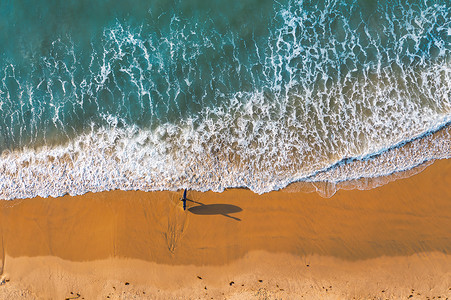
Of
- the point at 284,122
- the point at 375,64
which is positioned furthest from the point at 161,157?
the point at 375,64

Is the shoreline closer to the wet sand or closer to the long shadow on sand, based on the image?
the wet sand

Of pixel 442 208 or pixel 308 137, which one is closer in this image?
pixel 442 208

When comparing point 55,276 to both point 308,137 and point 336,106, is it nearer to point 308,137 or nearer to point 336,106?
point 308,137

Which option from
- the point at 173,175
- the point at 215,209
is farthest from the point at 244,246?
the point at 173,175

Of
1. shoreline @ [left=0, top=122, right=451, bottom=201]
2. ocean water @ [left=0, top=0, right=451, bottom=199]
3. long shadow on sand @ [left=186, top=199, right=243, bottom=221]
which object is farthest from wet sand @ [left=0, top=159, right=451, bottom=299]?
ocean water @ [left=0, top=0, right=451, bottom=199]

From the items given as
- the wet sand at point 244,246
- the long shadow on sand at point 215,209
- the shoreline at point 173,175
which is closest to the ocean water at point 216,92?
the shoreline at point 173,175

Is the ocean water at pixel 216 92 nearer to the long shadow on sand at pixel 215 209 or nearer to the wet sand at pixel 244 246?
the long shadow on sand at pixel 215 209

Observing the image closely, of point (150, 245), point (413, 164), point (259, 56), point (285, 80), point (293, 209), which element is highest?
point (259, 56)
